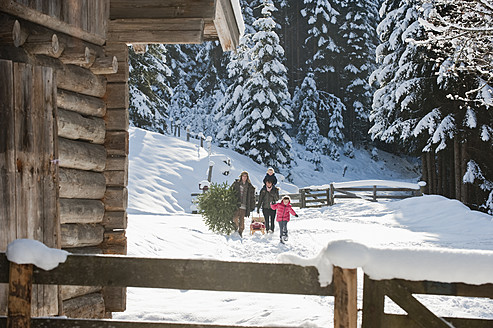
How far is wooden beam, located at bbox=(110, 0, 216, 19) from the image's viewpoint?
21.1 feet

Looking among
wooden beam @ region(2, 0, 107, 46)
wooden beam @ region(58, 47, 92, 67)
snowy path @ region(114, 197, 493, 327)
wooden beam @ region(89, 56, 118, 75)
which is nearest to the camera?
wooden beam @ region(2, 0, 107, 46)

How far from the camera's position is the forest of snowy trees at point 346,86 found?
1845 centimetres

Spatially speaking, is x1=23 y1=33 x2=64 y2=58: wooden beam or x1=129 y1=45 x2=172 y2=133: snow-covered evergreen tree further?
x1=129 y1=45 x2=172 y2=133: snow-covered evergreen tree

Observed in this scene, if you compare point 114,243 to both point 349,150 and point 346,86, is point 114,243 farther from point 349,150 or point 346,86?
point 346,86

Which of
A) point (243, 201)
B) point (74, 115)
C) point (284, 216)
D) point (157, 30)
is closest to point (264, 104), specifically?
point (243, 201)

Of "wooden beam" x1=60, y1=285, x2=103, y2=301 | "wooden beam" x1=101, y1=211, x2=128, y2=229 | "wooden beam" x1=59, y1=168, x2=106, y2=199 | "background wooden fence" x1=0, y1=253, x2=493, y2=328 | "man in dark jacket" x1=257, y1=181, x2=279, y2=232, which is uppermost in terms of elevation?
"wooden beam" x1=59, y1=168, x2=106, y2=199

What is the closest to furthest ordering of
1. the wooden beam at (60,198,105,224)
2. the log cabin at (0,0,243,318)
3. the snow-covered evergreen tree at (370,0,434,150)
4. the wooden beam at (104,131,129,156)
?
the log cabin at (0,0,243,318) < the wooden beam at (60,198,105,224) < the wooden beam at (104,131,129,156) < the snow-covered evergreen tree at (370,0,434,150)

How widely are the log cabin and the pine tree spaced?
7787 millimetres

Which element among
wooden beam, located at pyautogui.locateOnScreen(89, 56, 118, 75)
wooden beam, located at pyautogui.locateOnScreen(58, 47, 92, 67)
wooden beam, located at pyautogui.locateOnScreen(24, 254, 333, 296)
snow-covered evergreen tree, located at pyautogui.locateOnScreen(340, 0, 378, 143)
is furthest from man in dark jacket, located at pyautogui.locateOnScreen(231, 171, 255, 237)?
snow-covered evergreen tree, located at pyautogui.locateOnScreen(340, 0, 378, 143)

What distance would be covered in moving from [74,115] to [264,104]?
29.1 m

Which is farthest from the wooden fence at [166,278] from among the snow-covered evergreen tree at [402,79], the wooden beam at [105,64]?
Result: the snow-covered evergreen tree at [402,79]

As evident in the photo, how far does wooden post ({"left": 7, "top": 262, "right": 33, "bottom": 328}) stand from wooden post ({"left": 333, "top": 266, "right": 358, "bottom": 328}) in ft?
5.88

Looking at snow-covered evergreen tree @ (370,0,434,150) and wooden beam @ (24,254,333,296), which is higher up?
snow-covered evergreen tree @ (370,0,434,150)

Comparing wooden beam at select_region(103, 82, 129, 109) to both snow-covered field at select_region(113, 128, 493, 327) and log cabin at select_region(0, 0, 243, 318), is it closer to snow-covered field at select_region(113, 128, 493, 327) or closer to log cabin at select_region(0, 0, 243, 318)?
log cabin at select_region(0, 0, 243, 318)
